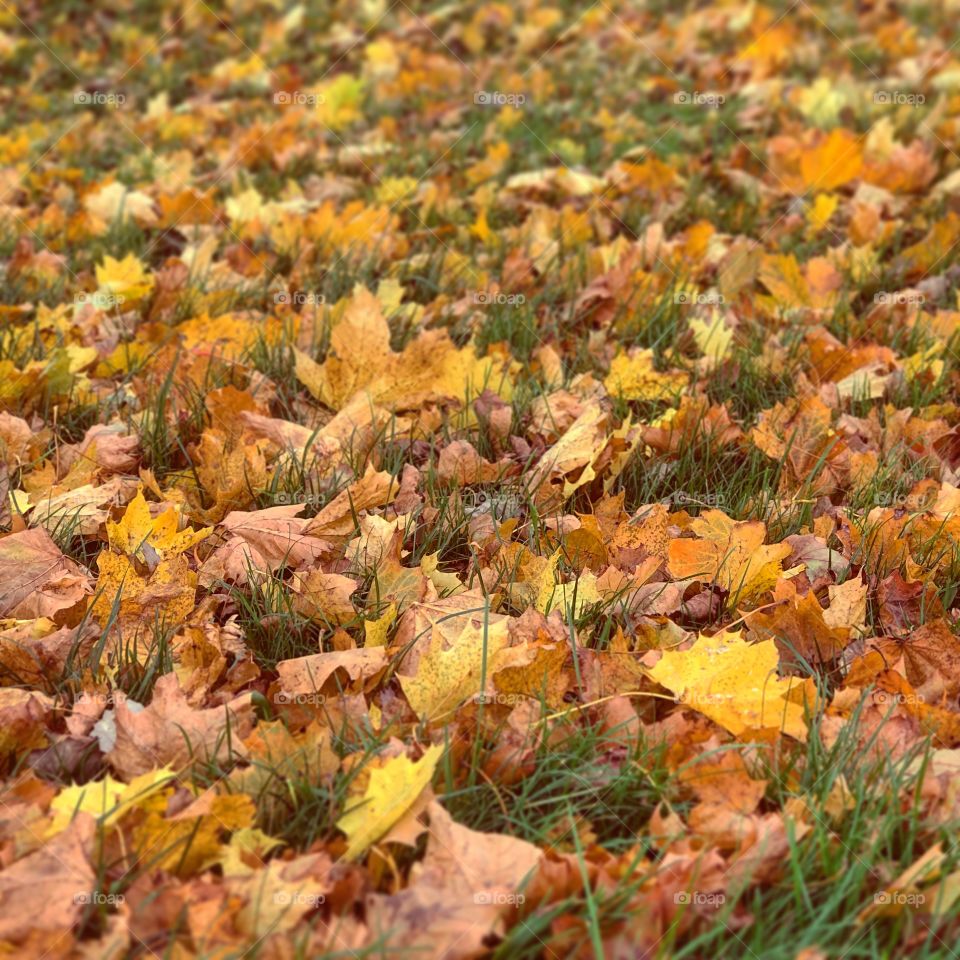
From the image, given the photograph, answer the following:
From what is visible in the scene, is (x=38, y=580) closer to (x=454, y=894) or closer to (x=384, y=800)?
(x=384, y=800)

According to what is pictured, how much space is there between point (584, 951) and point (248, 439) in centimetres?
143

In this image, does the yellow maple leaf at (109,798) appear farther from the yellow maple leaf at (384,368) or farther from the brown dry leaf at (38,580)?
the yellow maple leaf at (384,368)

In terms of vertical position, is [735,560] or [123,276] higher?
[123,276]

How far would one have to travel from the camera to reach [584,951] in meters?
1.30

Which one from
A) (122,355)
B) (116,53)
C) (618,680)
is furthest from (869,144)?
(116,53)

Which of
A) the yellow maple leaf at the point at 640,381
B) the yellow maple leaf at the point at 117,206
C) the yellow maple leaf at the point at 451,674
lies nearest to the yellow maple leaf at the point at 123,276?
the yellow maple leaf at the point at 117,206

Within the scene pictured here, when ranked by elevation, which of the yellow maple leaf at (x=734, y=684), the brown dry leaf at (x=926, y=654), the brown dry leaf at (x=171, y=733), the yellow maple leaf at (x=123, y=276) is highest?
the yellow maple leaf at (x=123, y=276)

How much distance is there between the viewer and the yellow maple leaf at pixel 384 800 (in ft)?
4.74

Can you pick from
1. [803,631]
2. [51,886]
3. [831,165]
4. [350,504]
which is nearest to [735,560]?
[803,631]

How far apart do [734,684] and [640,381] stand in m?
1.16

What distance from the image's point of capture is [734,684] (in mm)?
1685

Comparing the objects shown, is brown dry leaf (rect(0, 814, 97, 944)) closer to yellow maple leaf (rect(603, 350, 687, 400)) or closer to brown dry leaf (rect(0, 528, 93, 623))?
brown dry leaf (rect(0, 528, 93, 623))

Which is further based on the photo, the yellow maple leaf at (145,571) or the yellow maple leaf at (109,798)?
the yellow maple leaf at (145,571)

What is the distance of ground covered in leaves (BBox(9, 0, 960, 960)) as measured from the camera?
138cm
